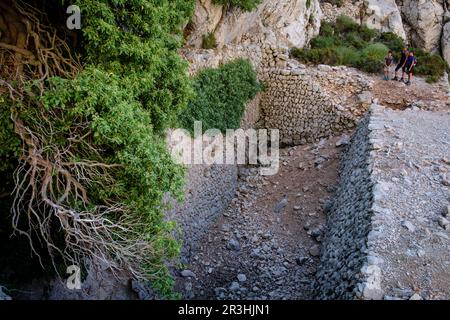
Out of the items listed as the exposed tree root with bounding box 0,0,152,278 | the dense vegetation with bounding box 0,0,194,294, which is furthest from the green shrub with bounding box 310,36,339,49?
the exposed tree root with bounding box 0,0,152,278

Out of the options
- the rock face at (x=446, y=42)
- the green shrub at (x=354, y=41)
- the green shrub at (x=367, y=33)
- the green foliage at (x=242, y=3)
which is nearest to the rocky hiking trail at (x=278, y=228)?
the green shrub at (x=354, y=41)

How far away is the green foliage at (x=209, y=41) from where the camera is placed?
10.4 m

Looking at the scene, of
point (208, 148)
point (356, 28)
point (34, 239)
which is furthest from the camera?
point (356, 28)

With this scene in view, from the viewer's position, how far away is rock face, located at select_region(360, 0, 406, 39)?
18547mm

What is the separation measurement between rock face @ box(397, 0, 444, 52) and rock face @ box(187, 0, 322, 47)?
710 cm

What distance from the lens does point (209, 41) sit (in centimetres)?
1048

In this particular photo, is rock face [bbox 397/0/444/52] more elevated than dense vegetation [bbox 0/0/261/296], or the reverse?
rock face [bbox 397/0/444/52]

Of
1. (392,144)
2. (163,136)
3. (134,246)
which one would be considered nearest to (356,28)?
(392,144)

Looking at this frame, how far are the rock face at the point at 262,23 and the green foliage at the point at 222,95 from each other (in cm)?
93

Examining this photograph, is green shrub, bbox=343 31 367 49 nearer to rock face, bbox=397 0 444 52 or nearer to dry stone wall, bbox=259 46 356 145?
dry stone wall, bbox=259 46 356 145

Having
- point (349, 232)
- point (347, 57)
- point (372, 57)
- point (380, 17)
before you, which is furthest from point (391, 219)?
point (380, 17)

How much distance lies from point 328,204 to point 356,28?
11937mm

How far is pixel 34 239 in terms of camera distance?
18.4 ft
